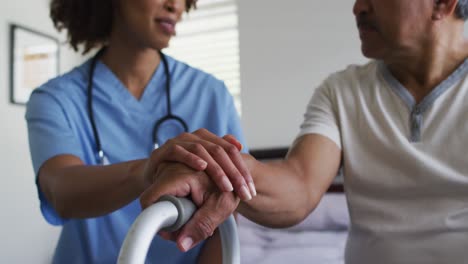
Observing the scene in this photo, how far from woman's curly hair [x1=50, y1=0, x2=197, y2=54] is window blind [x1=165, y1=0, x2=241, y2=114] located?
1.68 metres

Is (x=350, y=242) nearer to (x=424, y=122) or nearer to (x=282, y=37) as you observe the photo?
(x=424, y=122)

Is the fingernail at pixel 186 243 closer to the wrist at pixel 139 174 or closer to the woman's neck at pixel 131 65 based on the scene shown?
the wrist at pixel 139 174

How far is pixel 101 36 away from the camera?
1.25 meters

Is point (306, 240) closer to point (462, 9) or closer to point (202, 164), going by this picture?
point (462, 9)

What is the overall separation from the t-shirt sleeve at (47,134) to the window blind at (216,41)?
1992 mm

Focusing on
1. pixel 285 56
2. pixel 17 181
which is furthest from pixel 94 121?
pixel 285 56

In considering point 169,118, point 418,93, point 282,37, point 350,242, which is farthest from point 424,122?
point 282,37

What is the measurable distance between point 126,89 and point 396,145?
26.6 inches

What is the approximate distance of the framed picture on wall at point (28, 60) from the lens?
2.46 metres

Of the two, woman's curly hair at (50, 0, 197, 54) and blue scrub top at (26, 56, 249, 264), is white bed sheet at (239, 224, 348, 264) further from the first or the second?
woman's curly hair at (50, 0, 197, 54)

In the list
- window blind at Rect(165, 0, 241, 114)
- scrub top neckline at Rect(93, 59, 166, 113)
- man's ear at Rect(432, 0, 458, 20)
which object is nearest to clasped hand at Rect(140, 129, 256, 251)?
scrub top neckline at Rect(93, 59, 166, 113)

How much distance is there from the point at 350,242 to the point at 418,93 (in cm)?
38

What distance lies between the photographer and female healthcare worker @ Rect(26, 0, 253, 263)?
879 mm

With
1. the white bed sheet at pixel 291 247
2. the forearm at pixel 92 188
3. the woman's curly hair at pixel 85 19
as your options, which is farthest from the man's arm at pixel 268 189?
the white bed sheet at pixel 291 247
